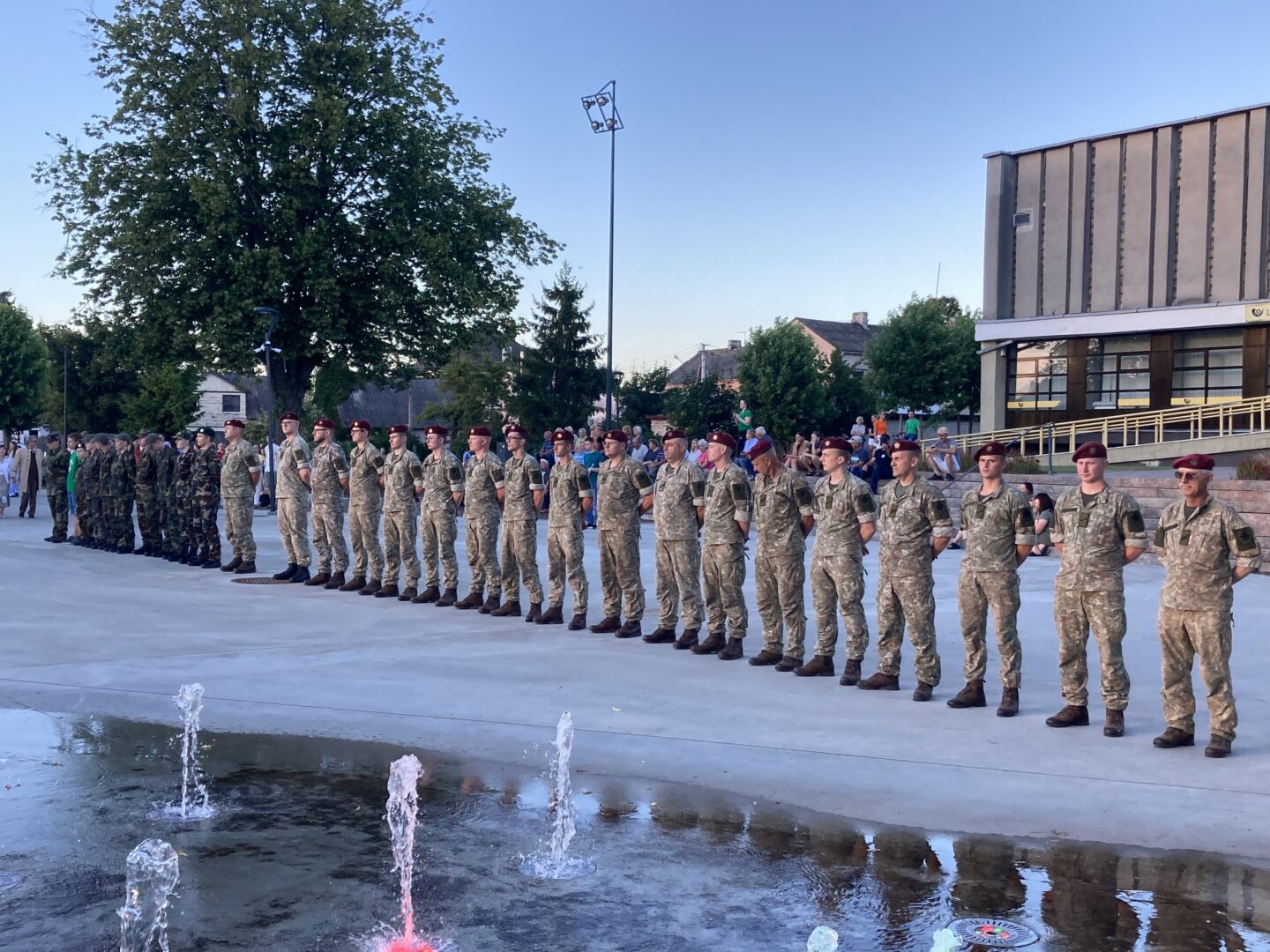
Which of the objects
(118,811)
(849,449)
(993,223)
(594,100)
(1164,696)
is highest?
(594,100)

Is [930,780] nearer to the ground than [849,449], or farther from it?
nearer to the ground

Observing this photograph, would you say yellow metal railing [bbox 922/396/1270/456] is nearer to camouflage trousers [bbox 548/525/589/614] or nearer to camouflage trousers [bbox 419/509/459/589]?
camouflage trousers [bbox 419/509/459/589]

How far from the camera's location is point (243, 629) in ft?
36.6

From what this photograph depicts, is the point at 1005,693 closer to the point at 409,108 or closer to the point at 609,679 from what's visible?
the point at 609,679

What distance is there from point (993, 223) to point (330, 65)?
19.9 m

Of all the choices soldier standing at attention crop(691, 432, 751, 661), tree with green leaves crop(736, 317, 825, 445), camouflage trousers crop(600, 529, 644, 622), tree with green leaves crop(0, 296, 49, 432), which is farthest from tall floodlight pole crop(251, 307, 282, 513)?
tree with green leaves crop(0, 296, 49, 432)

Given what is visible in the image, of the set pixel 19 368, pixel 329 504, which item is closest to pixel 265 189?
pixel 329 504

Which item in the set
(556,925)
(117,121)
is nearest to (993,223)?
(117,121)

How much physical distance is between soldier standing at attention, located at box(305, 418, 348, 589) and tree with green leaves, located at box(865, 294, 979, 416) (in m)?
42.4

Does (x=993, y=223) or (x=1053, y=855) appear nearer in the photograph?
(x=1053, y=855)

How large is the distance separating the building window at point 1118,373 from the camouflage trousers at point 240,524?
90.5ft

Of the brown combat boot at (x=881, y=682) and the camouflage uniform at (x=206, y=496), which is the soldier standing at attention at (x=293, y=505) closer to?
the camouflage uniform at (x=206, y=496)

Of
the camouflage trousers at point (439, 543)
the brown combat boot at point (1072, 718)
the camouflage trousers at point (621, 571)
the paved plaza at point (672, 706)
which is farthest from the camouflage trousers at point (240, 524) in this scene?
the brown combat boot at point (1072, 718)

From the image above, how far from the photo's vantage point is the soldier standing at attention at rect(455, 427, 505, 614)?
1238cm
